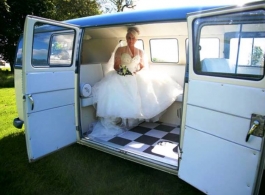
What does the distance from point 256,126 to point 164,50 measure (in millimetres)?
3531

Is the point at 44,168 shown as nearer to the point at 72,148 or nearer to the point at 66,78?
the point at 72,148

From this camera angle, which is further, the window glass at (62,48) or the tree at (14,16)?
the tree at (14,16)

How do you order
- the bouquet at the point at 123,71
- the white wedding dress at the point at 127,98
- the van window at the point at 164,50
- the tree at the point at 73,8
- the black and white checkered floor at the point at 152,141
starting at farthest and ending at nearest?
the tree at the point at 73,8
the van window at the point at 164,50
the bouquet at the point at 123,71
the white wedding dress at the point at 127,98
the black and white checkered floor at the point at 152,141

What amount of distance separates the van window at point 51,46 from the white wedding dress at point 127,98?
887 millimetres

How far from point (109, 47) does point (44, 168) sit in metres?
3.09

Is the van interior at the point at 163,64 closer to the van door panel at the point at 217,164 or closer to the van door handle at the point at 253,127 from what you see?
the van door panel at the point at 217,164

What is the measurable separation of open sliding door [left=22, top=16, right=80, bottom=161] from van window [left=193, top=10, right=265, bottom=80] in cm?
191

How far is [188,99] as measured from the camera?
7.31ft

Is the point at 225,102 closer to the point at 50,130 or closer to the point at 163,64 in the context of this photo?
the point at 50,130

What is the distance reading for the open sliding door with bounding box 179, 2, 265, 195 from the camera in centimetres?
174

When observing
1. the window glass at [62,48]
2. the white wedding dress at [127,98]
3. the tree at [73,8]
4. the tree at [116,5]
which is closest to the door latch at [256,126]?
the white wedding dress at [127,98]

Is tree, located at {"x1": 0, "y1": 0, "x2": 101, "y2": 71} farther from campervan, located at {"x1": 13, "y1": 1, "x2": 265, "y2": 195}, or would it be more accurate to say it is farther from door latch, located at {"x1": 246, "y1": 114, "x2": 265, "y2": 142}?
door latch, located at {"x1": 246, "y1": 114, "x2": 265, "y2": 142}

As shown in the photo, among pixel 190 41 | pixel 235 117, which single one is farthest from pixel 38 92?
pixel 235 117

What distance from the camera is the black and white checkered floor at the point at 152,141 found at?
9.54ft
